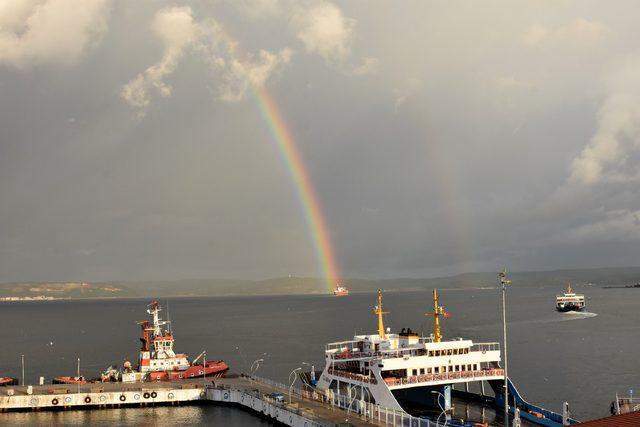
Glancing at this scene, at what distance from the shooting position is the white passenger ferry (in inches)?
2227

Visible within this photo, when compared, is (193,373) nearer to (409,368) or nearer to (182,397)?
(182,397)

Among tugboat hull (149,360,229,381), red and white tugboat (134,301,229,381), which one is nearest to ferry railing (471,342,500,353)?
tugboat hull (149,360,229,381)

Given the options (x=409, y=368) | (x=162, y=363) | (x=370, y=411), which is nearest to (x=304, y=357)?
(x=162, y=363)

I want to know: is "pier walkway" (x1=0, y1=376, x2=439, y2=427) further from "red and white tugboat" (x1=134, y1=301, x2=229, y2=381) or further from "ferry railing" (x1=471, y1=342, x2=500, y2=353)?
"ferry railing" (x1=471, y1=342, x2=500, y2=353)

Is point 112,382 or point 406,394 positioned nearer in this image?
point 406,394

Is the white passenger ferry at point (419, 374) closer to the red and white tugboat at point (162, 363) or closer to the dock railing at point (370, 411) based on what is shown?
the dock railing at point (370, 411)

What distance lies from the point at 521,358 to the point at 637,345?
34563 mm

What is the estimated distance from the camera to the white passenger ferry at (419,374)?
186 feet

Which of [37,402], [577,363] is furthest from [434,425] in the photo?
[577,363]

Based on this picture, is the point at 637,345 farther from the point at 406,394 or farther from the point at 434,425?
the point at 434,425

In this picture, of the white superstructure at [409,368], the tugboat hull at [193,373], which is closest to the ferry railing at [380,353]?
the white superstructure at [409,368]

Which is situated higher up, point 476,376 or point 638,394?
point 476,376

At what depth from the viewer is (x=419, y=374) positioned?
57.7m

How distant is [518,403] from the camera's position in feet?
186
